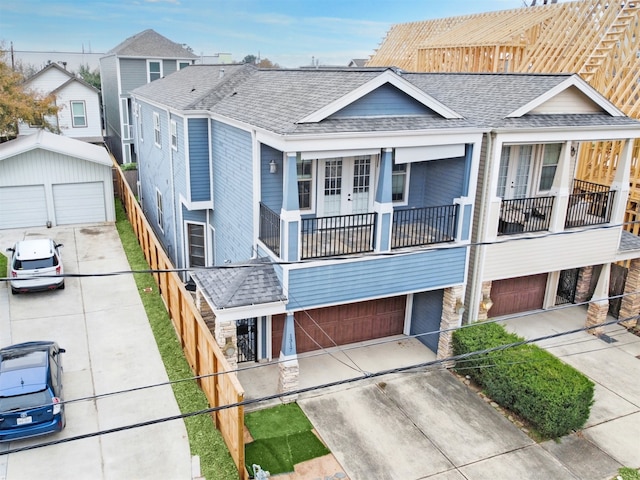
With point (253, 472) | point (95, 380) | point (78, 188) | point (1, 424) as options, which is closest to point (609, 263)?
point (253, 472)

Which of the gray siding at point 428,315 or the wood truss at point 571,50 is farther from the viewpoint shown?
the wood truss at point 571,50

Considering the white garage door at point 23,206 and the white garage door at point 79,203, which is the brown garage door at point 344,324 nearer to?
the white garage door at point 79,203

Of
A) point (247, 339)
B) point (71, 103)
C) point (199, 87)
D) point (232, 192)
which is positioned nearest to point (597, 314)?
point (247, 339)

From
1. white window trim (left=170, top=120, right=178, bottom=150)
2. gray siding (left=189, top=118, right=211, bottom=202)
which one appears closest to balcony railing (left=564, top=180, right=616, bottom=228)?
gray siding (left=189, top=118, right=211, bottom=202)

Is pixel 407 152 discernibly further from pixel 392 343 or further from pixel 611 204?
→ pixel 611 204

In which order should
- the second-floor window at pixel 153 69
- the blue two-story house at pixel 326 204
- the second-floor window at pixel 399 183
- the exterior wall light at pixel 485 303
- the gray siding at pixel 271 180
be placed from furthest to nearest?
the second-floor window at pixel 153 69 → the second-floor window at pixel 399 183 → the exterior wall light at pixel 485 303 → the gray siding at pixel 271 180 → the blue two-story house at pixel 326 204

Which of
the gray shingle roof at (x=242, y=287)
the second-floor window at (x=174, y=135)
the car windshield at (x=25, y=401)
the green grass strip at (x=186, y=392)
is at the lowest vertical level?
the green grass strip at (x=186, y=392)

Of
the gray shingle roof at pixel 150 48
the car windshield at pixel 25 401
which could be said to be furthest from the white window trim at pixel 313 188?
the gray shingle roof at pixel 150 48
